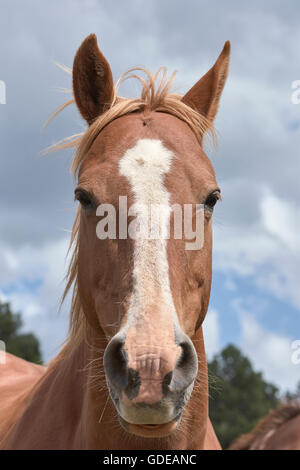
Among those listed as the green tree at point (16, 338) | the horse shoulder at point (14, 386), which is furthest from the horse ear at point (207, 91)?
the green tree at point (16, 338)

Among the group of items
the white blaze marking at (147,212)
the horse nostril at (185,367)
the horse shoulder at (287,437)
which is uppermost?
the white blaze marking at (147,212)

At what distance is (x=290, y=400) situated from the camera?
263 inches

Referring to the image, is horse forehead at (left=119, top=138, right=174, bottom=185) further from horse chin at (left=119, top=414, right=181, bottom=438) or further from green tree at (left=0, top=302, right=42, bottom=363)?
green tree at (left=0, top=302, right=42, bottom=363)

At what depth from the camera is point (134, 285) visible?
2.69 meters

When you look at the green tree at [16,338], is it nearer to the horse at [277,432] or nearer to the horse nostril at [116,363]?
the horse at [277,432]

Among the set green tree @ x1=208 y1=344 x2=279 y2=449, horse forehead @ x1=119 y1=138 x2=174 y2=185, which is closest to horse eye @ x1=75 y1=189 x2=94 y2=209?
horse forehead @ x1=119 y1=138 x2=174 y2=185

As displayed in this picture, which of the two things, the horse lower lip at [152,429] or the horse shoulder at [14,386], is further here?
the horse shoulder at [14,386]

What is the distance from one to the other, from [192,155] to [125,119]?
557 millimetres

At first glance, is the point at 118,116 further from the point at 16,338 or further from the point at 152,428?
the point at 16,338

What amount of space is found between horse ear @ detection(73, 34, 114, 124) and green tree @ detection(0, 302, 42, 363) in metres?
34.7

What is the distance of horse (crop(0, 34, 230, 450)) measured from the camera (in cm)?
247

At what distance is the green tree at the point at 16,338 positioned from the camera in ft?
128

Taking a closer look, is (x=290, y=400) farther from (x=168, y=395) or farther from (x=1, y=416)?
(x=168, y=395)
